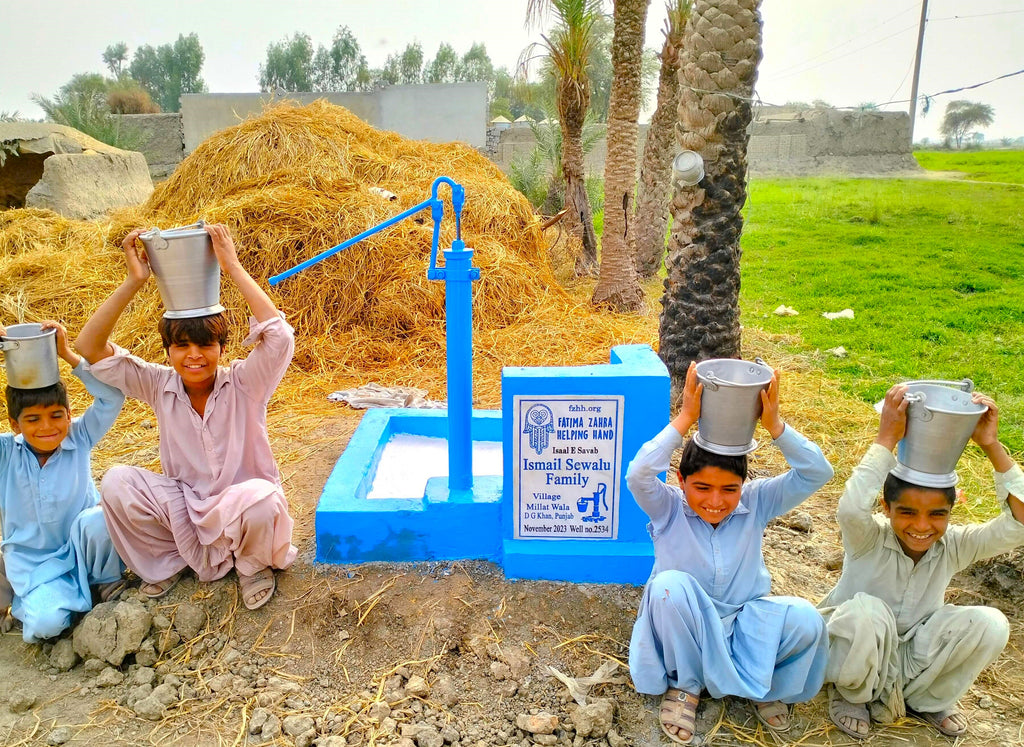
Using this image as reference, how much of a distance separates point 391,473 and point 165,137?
17.1 m

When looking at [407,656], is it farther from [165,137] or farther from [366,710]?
[165,137]

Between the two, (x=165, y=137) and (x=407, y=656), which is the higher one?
(x=165, y=137)

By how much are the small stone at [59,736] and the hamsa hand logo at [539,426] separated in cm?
173

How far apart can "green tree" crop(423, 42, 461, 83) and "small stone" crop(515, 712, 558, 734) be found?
132 ft

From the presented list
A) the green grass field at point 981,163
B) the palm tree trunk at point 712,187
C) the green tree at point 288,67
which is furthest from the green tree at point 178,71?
the palm tree trunk at point 712,187

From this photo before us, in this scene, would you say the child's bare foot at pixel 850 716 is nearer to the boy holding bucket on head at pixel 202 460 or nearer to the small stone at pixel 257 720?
the small stone at pixel 257 720

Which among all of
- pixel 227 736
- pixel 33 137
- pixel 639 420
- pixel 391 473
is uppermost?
pixel 33 137

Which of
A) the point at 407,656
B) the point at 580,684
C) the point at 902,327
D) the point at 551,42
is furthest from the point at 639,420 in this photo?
the point at 551,42

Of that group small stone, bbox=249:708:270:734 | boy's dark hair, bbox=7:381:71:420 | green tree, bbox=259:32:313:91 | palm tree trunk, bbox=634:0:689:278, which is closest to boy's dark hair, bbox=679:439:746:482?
small stone, bbox=249:708:270:734

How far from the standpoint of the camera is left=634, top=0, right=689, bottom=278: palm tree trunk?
861 centimetres

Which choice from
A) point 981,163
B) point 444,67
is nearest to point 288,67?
point 444,67

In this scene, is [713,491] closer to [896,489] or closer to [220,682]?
[896,489]

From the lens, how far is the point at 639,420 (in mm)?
2738

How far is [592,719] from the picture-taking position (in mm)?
2227
